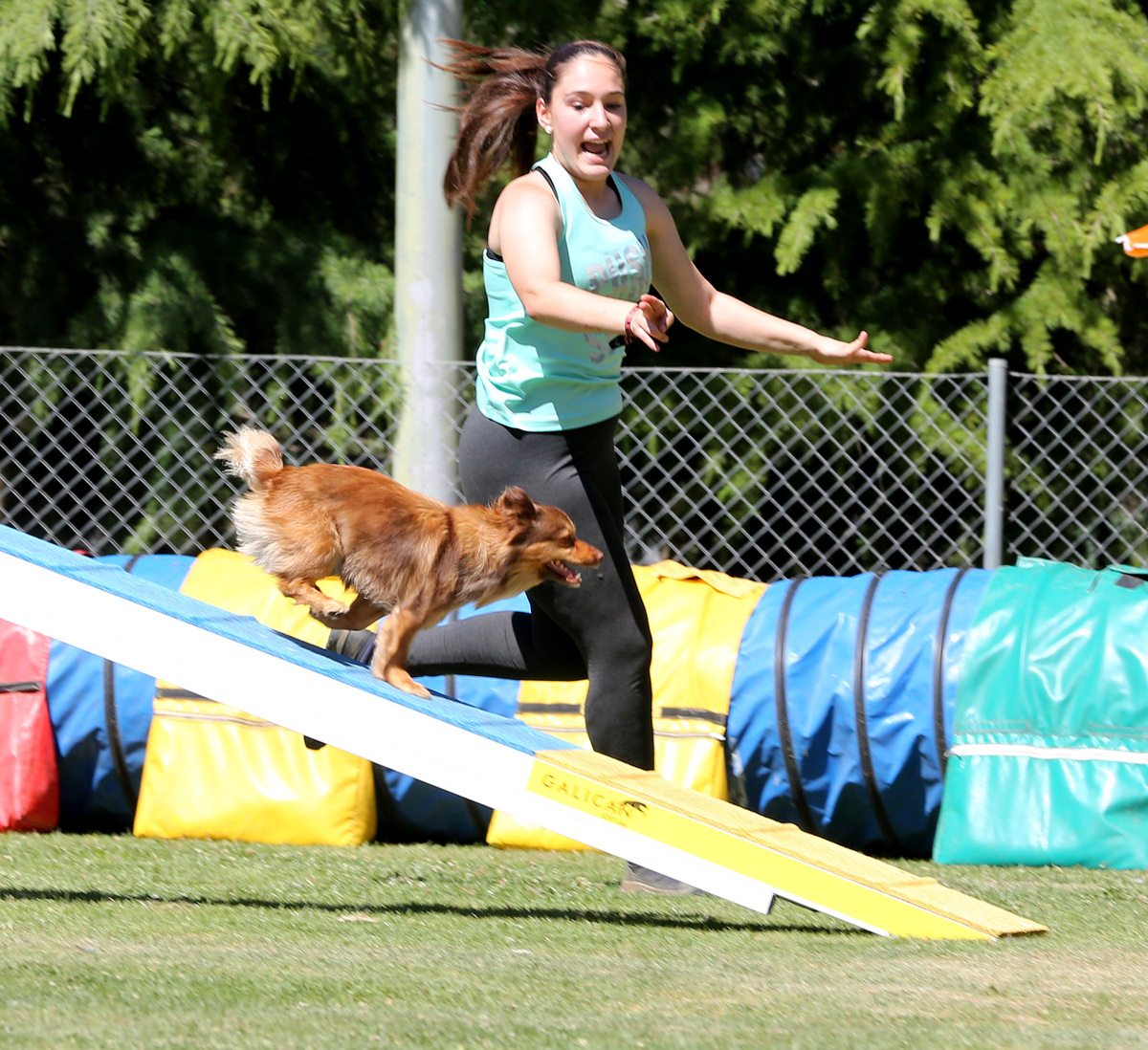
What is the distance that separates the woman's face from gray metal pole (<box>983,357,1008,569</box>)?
2.65 meters

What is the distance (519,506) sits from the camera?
129 inches

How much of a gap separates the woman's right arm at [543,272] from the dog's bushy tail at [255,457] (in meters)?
0.81

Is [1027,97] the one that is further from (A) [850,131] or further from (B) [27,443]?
(B) [27,443]

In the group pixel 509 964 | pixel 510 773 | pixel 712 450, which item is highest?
pixel 712 450

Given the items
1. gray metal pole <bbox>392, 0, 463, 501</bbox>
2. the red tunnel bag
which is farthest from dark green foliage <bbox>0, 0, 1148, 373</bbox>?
the red tunnel bag

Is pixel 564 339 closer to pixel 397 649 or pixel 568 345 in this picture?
pixel 568 345

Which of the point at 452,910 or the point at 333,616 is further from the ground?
the point at 333,616

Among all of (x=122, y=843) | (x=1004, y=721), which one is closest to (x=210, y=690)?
(x=122, y=843)

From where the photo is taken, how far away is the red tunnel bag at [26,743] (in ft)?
15.0

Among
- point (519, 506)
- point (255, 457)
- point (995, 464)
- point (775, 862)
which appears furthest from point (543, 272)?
point (995, 464)

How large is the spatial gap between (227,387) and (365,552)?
9.80ft

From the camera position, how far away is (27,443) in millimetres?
6113

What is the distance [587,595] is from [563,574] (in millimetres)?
92

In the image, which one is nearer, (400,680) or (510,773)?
(510,773)
